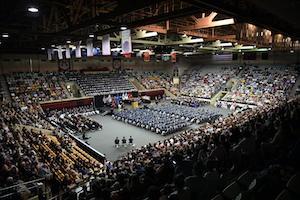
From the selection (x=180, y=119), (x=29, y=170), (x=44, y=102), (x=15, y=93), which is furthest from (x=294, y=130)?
(x=15, y=93)

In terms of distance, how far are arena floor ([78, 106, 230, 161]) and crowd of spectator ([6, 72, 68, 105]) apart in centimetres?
953

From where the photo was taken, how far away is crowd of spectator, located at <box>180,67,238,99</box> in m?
41.7

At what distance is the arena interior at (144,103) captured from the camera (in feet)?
24.2

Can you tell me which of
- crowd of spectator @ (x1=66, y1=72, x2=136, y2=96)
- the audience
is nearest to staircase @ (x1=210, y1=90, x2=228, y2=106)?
the audience

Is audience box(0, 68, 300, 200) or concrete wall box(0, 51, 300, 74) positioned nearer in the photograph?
audience box(0, 68, 300, 200)

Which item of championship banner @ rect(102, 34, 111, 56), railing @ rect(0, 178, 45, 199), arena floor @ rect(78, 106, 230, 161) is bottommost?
arena floor @ rect(78, 106, 230, 161)

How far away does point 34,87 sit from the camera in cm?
3272

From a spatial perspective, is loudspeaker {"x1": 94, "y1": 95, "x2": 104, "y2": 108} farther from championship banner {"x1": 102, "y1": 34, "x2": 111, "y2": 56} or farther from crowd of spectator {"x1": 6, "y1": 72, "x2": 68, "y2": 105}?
championship banner {"x1": 102, "y1": 34, "x2": 111, "y2": 56}

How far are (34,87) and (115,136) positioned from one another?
16377mm

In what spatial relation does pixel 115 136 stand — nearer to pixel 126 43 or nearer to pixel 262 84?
pixel 126 43

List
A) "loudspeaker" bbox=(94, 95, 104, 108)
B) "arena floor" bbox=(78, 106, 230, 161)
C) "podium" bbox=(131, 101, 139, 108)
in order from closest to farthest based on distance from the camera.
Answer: "arena floor" bbox=(78, 106, 230, 161), "podium" bbox=(131, 101, 139, 108), "loudspeaker" bbox=(94, 95, 104, 108)

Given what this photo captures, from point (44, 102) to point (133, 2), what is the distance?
26.6 meters

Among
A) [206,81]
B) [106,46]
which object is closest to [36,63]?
[106,46]

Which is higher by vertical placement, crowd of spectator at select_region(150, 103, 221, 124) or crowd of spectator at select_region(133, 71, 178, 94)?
crowd of spectator at select_region(133, 71, 178, 94)
